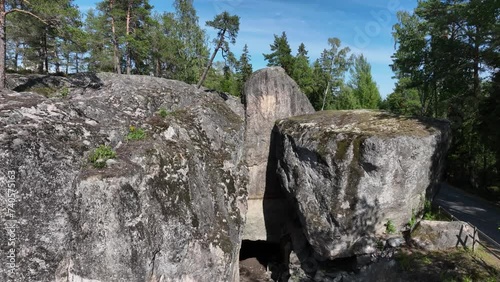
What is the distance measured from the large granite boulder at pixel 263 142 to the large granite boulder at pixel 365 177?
15.3ft

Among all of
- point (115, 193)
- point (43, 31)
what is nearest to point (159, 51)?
point (43, 31)

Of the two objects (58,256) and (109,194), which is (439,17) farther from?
(58,256)

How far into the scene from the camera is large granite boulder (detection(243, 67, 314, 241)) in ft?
63.3

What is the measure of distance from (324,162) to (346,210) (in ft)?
7.34

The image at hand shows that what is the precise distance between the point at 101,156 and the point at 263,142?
10974 mm

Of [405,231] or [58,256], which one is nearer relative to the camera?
[58,256]

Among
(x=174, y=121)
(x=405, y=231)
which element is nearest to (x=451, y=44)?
(x=405, y=231)

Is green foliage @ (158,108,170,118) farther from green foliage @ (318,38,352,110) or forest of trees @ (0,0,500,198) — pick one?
green foliage @ (318,38,352,110)

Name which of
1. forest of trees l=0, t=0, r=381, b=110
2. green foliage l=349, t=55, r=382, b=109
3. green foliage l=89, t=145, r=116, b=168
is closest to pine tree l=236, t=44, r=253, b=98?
Result: forest of trees l=0, t=0, r=381, b=110

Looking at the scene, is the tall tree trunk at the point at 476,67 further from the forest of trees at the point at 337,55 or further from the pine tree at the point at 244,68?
the pine tree at the point at 244,68

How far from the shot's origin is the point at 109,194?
29.8 feet

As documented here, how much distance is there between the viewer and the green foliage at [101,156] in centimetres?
962

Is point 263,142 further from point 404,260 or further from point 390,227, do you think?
point 404,260

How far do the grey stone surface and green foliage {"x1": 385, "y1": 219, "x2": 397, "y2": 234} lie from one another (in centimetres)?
91
